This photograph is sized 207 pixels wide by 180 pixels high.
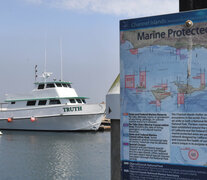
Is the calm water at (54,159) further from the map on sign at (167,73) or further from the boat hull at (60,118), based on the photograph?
the map on sign at (167,73)

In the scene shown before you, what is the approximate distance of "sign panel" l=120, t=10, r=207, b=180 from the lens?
229cm

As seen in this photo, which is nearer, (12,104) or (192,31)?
(192,31)

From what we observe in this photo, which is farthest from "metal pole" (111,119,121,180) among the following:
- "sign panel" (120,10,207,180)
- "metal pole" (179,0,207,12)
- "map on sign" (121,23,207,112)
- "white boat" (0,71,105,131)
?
"white boat" (0,71,105,131)

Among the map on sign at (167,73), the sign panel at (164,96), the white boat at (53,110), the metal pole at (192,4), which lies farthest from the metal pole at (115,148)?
the white boat at (53,110)

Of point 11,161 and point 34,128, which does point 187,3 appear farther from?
point 34,128

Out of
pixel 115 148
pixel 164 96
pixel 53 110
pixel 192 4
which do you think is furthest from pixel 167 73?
pixel 53 110

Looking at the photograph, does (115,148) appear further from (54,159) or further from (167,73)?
(54,159)

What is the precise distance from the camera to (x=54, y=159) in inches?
675

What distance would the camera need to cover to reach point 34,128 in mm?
30625

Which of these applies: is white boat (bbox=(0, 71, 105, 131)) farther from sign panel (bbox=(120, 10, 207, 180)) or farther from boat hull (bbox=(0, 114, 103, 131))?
sign panel (bbox=(120, 10, 207, 180))

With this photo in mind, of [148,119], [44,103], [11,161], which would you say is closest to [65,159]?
[11,161]

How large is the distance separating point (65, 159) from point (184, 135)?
1531cm

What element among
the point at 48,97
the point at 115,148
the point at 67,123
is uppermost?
the point at 48,97

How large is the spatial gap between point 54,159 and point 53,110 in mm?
11909
